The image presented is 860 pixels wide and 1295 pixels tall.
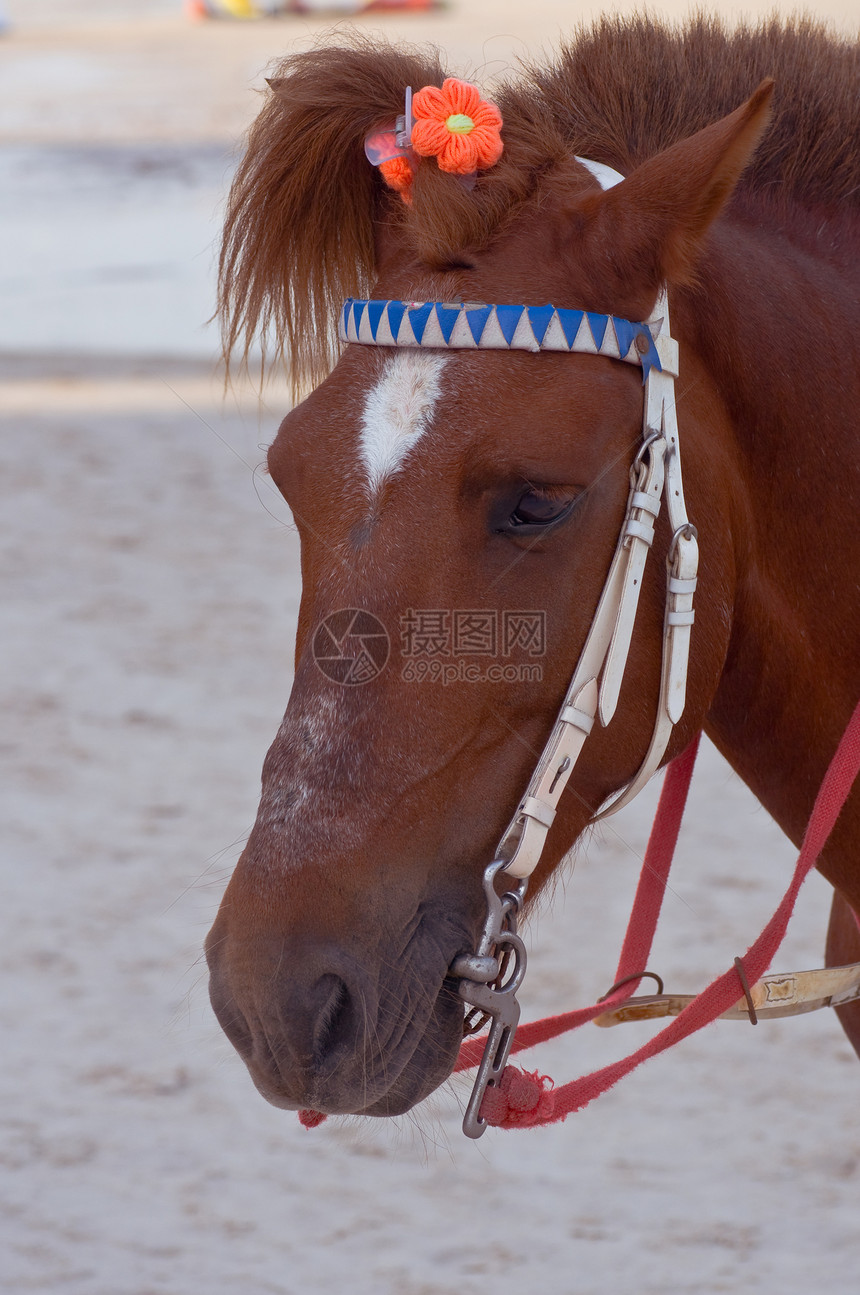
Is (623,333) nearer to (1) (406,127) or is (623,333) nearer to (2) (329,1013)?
(1) (406,127)

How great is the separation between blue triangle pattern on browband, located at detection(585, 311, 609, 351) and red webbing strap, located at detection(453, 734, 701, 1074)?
2.09 feet

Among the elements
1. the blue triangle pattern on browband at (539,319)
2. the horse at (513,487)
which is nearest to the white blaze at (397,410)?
the horse at (513,487)

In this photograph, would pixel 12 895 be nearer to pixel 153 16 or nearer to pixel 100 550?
pixel 100 550

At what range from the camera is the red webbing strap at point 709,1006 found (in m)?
1.52

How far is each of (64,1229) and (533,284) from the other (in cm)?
248

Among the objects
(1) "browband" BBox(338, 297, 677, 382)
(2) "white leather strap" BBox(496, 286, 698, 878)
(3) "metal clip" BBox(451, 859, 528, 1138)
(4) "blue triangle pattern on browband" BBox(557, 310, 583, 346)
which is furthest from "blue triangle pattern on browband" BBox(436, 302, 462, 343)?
(3) "metal clip" BBox(451, 859, 528, 1138)

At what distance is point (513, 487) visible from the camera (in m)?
1.38

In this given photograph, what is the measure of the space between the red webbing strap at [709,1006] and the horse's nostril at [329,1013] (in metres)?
0.25

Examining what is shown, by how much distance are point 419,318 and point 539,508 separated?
26cm

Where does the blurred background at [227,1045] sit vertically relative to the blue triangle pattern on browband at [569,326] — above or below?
below

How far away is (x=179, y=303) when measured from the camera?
11703 millimetres

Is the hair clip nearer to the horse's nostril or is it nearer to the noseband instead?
the noseband

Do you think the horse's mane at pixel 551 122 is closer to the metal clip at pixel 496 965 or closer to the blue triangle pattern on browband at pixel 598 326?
the blue triangle pattern on browband at pixel 598 326

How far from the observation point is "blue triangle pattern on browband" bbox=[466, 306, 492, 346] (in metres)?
1.42
